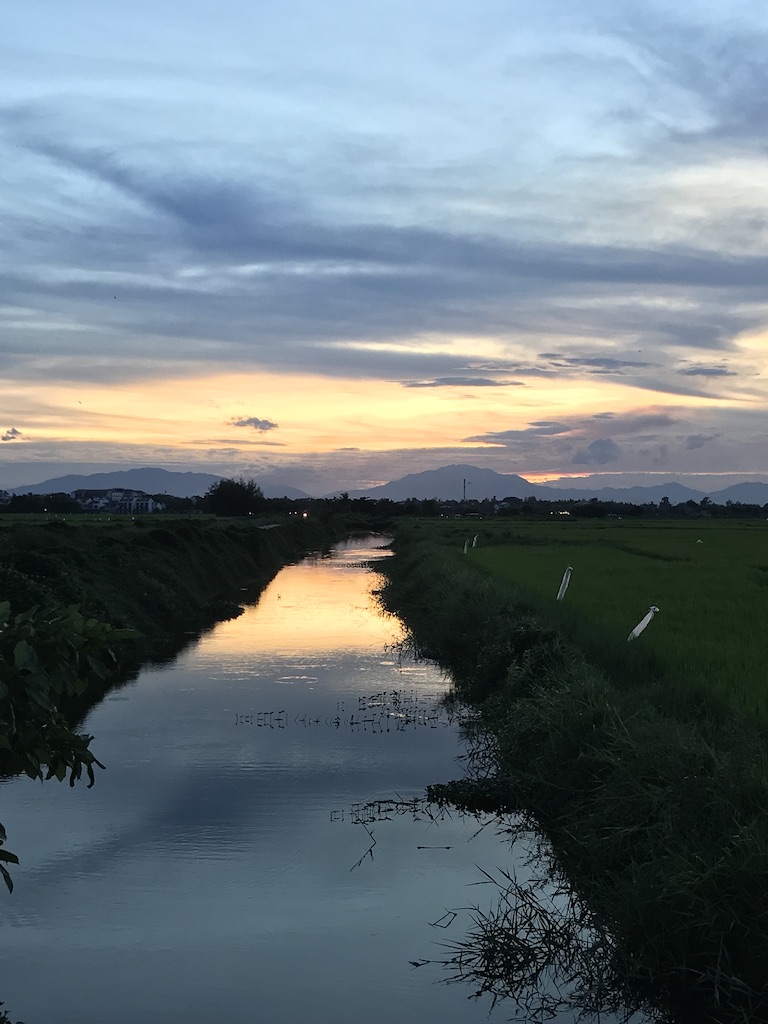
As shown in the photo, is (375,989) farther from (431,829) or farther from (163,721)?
(163,721)

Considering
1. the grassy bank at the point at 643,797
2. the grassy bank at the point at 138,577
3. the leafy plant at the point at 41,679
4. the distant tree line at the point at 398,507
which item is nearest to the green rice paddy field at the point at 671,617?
the grassy bank at the point at 643,797

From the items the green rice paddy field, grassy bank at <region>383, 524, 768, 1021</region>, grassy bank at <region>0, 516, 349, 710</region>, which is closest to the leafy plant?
grassy bank at <region>383, 524, 768, 1021</region>

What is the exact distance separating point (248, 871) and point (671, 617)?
10.3 meters

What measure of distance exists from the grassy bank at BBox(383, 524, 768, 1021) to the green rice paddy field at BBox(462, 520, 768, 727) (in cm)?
8

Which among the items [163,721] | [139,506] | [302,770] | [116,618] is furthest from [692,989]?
[139,506]

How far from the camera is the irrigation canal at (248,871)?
18.1 ft

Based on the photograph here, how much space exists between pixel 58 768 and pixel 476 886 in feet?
12.6

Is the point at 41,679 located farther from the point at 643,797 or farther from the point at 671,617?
the point at 671,617

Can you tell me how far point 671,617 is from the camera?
628 inches

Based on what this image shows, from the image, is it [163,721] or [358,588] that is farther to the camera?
[358,588]

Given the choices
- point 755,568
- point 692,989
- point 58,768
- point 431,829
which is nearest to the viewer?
point 58,768

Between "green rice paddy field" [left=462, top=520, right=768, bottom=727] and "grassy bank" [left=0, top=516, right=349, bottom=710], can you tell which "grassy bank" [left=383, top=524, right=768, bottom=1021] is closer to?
"green rice paddy field" [left=462, top=520, right=768, bottom=727]

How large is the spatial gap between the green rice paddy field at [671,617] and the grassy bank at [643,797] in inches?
3.3

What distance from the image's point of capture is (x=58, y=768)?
4.12 meters
